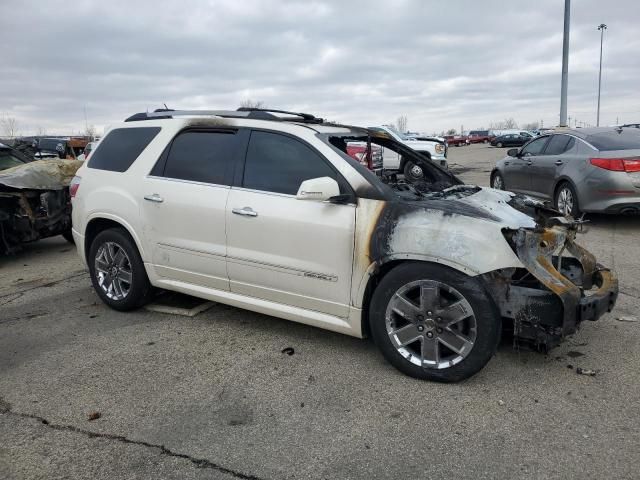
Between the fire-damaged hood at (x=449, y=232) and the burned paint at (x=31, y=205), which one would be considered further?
the burned paint at (x=31, y=205)

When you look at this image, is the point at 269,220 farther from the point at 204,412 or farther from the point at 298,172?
the point at 204,412

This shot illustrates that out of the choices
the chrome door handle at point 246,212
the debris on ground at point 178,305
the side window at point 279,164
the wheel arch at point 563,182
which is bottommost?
the debris on ground at point 178,305

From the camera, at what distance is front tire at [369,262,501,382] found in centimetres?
334

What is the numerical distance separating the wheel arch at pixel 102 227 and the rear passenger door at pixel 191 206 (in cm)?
16

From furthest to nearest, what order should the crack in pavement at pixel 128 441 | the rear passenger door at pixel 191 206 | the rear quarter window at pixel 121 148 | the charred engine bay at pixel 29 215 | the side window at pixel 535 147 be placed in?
1. the side window at pixel 535 147
2. the charred engine bay at pixel 29 215
3. the rear quarter window at pixel 121 148
4. the rear passenger door at pixel 191 206
5. the crack in pavement at pixel 128 441

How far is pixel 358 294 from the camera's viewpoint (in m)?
3.71

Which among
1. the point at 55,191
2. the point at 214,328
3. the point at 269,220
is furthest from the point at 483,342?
the point at 55,191

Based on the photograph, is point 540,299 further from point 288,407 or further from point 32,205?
point 32,205

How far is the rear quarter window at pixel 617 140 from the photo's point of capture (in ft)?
26.5

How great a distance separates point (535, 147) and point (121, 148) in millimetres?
7727

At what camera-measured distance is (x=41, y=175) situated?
797cm

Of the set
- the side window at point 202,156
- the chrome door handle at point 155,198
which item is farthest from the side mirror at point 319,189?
the chrome door handle at point 155,198

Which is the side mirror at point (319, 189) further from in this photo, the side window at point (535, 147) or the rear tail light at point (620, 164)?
the side window at point (535, 147)

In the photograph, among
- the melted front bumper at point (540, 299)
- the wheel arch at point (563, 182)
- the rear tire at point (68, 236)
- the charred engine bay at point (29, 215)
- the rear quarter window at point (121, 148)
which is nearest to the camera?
the melted front bumper at point (540, 299)
